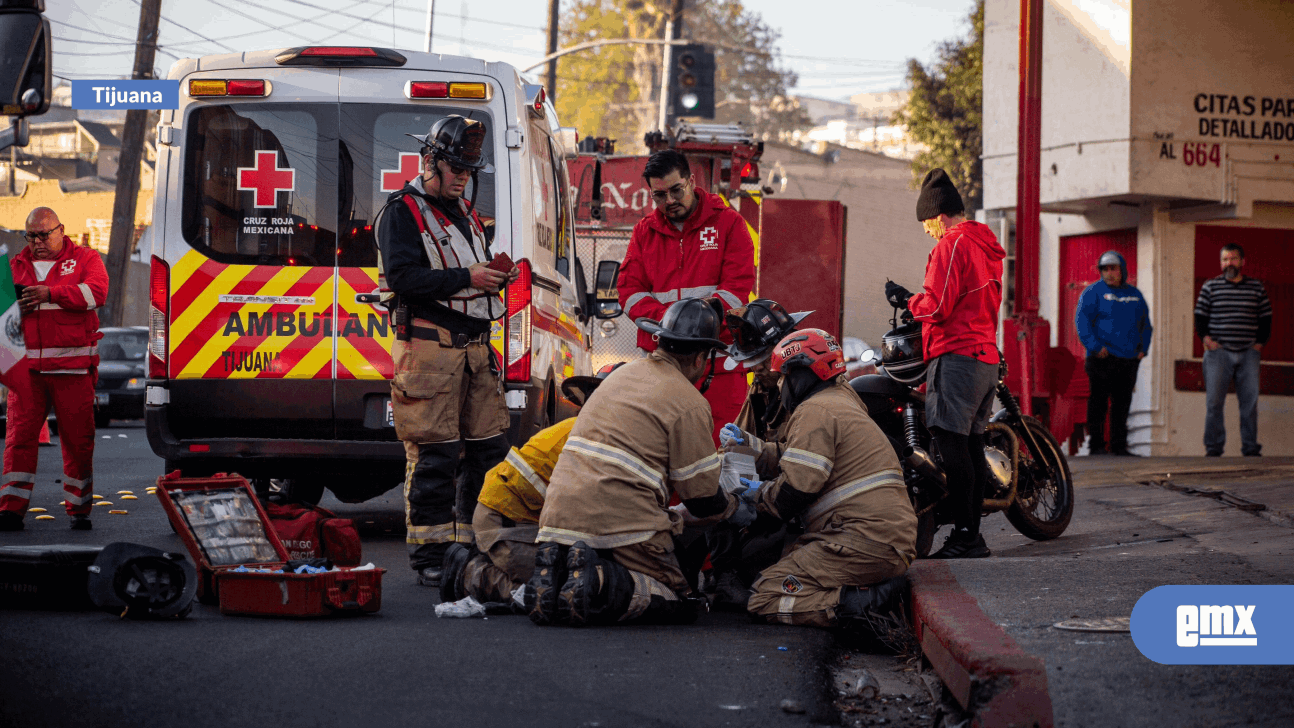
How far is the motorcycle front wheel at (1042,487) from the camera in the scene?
754 centimetres

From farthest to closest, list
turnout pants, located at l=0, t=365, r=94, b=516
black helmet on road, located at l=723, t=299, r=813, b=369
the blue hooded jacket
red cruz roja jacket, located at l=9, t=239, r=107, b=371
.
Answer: the blue hooded jacket → red cruz roja jacket, located at l=9, t=239, r=107, b=371 → turnout pants, located at l=0, t=365, r=94, b=516 → black helmet on road, located at l=723, t=299, r=813, b=369

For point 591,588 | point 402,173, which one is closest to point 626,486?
point 591,588

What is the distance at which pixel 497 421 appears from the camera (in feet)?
21.4

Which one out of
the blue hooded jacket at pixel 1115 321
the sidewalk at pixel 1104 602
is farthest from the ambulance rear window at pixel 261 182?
the blue hooded jacket at pixel 1115 321

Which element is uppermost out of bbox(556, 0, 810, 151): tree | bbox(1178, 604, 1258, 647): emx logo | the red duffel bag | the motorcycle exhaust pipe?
bbox(556, 0, 810, 151): tree

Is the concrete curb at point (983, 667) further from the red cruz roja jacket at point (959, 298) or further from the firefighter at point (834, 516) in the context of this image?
the red cruz roja jacket at point (959, 298)

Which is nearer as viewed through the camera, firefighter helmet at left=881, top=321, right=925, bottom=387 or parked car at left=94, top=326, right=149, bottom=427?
firefighter helmet at left=881, top=321, right=925, bottom=387

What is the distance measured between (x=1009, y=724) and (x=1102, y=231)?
40.8 feet

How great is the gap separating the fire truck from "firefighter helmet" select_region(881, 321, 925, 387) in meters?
4.43

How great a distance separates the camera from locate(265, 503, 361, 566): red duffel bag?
660 cm

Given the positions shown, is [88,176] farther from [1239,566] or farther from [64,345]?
[1239,566]

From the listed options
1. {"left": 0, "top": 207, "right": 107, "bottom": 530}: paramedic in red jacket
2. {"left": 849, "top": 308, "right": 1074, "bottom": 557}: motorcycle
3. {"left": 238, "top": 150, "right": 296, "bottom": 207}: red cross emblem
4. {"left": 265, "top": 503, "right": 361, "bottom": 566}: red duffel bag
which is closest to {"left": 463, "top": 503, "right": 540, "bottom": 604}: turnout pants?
{"left": 265, "top": 503, "right": 361, "bottom": 566}: red duffel bag

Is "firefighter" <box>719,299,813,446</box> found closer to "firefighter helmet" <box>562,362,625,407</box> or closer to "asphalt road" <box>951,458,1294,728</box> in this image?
"firefighter helmet" <box>562,362,625,407</box>

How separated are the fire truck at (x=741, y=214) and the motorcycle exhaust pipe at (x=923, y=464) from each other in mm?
4871
